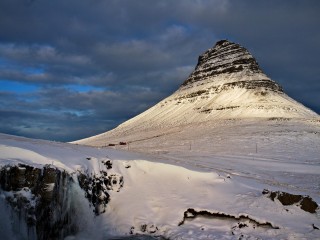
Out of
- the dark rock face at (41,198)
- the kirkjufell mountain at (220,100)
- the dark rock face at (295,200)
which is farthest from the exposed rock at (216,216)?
the kirkjufell mountain at (220,100)

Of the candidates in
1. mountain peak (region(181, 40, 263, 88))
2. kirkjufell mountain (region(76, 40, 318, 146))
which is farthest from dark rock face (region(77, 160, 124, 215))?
mountain peak (region(181, 40, 263, 88))

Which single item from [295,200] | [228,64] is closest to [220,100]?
[228,64]

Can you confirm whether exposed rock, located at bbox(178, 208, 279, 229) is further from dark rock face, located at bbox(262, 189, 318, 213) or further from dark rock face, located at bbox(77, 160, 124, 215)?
dark rock face, located at bbox(77, 160, 124, 215)

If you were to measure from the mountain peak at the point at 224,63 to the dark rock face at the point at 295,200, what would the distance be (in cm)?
10172

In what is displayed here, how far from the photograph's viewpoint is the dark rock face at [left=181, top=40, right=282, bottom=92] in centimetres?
10969

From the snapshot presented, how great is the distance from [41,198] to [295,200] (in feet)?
35.5

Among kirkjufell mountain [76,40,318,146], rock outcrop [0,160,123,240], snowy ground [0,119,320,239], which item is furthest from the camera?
kirkjufell mountain [76,40,318,146]

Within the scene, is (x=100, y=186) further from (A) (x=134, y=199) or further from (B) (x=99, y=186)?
(A) (x=134, y=199)

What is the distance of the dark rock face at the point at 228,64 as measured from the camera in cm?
10969

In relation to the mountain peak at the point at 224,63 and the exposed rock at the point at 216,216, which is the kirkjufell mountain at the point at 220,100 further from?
the exposed rock at the point at 216,216

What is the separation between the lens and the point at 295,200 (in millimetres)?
17250

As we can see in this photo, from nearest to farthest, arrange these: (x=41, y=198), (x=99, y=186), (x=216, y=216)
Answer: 1. (x=41, y=198)
2. (x=216, y=216)
3. (x=99, y=186)

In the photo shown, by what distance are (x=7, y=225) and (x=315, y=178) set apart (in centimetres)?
1985

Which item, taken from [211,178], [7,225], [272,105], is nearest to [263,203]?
[211,178]
